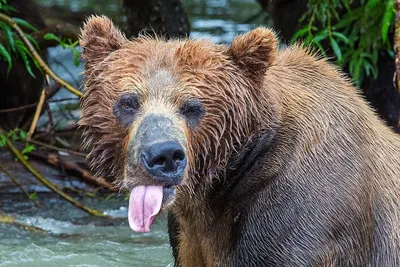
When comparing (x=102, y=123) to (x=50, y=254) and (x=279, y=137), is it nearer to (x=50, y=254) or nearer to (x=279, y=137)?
(x=279, y=137)

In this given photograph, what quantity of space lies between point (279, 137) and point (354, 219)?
1.83 feet

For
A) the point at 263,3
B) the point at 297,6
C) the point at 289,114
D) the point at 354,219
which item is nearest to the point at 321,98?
the point at 289,114

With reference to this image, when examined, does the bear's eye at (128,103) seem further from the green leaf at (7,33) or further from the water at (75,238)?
the green leaf at (7,33)

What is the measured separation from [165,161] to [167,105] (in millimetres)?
326

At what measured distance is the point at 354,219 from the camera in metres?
4.87

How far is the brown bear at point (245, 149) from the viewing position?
15.0 ft

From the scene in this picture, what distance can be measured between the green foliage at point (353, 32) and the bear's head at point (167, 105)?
2.76m

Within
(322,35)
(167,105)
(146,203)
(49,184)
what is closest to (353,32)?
(322,35)

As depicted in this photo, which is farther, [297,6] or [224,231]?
[297,6]

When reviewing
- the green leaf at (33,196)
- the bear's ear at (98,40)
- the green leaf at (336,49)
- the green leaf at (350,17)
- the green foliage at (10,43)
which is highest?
the bear's ear at (98,40)

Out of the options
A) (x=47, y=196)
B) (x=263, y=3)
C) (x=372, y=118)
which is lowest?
(x=47, y=196)

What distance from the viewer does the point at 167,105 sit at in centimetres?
452

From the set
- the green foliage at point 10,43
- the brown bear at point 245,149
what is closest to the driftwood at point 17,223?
the green foliage at point 10,43

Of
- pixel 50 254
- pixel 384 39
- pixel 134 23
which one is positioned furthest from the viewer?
pixel 134 23
